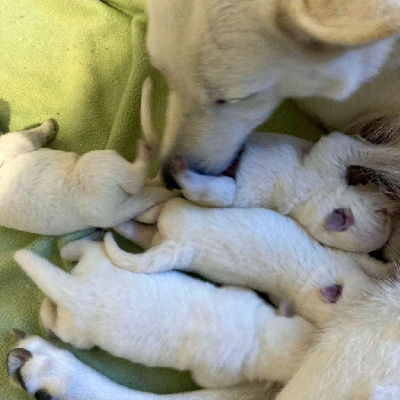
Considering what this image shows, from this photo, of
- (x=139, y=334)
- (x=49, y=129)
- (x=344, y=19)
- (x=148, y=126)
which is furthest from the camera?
(x=49, y=129)

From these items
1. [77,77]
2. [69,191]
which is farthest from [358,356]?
[77,77]

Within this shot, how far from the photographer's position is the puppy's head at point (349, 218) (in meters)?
1.40

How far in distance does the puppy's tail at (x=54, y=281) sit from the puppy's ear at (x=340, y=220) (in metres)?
0.65

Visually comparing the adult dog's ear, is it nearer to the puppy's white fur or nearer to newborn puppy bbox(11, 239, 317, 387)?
the puppy's white fur

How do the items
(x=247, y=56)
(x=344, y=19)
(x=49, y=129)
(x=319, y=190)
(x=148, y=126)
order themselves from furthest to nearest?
1. (x=49, y=129)
2. (x=148, y=126)
3. (x=319, y=190)
4. (x=247, y=56)
5. (x=344, y=19)

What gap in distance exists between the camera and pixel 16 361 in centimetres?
136

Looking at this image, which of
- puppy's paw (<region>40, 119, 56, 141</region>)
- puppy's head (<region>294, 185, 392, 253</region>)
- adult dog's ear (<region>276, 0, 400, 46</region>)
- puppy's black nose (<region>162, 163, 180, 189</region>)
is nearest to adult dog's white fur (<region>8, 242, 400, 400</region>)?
puppy's head (<region>294, 185, 392, 253</region>)

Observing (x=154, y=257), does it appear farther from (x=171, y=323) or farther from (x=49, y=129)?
(x=49, y=129)

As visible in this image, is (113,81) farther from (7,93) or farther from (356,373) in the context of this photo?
(356,373)

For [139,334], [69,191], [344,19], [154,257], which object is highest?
[344,19]

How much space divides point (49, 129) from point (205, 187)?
2.00 feet

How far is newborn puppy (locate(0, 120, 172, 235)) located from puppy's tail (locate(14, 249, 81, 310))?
12 cm

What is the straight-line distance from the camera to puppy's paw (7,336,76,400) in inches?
52.1

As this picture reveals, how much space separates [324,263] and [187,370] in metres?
0.47
